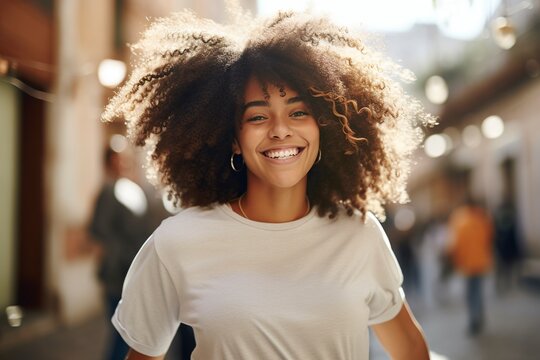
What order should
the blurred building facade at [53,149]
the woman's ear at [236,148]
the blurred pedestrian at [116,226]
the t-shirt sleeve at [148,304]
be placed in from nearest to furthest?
the t-shirt sleeve at [148,304] < the woman's ear at [236,148] < the blurred pedestrian at [116,226] < the blurred building facade at [53,149]

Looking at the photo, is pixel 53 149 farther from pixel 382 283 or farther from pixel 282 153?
pixel 382 283

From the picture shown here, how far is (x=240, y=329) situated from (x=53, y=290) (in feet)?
24.8

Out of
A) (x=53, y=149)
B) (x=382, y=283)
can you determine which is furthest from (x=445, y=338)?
(x=382, y=283)

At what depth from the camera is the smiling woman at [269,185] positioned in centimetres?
219

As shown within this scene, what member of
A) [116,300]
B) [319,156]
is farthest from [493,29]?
[319,156]

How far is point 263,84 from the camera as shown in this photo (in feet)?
7.56

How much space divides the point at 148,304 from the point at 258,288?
14.8 inches

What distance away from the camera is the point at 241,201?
250 centimetres

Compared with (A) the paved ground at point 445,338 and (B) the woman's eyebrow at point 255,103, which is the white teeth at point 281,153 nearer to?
(B) the woman's eyebrow at point 255,103

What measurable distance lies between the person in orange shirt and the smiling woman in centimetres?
664

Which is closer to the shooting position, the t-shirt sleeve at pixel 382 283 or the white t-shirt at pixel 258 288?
the white t-shirt at pixel 258 288


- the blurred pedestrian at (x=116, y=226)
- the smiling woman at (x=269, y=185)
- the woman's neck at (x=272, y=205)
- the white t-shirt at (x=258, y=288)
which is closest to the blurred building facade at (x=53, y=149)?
the blurred pedestrian at (x=116, y=226)

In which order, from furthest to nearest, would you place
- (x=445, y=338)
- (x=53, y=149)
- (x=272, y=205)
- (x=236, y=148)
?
(x=53, y=149)
(x=445, y=338)
(x=236, y=148)
(x=272, y=205)

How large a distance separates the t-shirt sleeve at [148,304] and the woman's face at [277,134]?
1.47 ft
